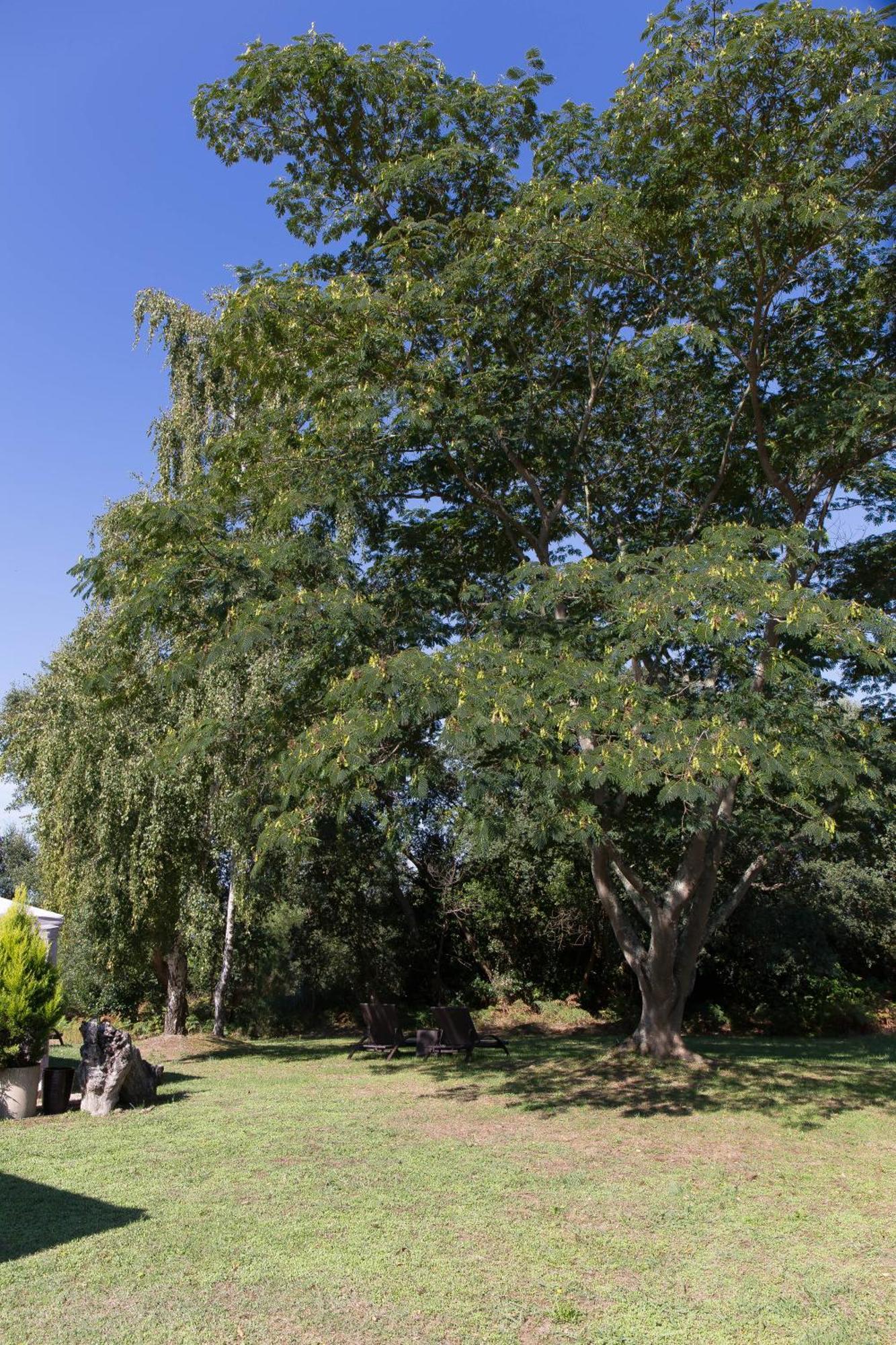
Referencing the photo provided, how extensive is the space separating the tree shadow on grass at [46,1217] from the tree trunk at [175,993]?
32.4 feet

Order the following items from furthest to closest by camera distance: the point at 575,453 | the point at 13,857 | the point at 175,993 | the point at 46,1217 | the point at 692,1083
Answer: the point at 13,857 → the point at 175,993 → the point at 575,453 → the point at 692,1083 → the point at 46,1217

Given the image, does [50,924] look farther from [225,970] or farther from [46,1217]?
[46,1217]

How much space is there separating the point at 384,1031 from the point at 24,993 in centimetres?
562

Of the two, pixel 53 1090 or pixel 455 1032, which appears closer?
pixel 53 1090

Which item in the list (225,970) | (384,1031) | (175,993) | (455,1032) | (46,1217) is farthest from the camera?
(225,970)

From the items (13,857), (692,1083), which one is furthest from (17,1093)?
(13,857)

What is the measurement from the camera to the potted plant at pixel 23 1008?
9148 mm

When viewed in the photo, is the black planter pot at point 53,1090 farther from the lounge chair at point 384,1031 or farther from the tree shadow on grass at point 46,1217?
the lounge chair at point 384,1031

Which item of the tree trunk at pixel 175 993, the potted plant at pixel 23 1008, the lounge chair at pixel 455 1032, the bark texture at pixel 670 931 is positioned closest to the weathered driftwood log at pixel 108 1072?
the potted plant at pixel 23 1008

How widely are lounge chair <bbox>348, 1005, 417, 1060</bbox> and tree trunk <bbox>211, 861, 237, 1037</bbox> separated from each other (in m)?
3.25

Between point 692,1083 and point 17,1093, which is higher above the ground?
point 17,1093

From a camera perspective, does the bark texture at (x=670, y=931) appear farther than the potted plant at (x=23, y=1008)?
Yes

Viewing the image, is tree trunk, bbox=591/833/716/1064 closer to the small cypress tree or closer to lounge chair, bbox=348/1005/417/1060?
lounge chair, bbox=348/1005/417/1060

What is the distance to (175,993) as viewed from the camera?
1619cm
